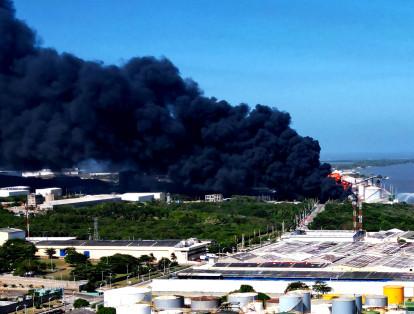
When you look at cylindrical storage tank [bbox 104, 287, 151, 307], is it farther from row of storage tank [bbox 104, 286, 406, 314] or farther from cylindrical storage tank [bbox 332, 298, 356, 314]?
cylindrical storage tank [bbox 332, 298, 356, 314]

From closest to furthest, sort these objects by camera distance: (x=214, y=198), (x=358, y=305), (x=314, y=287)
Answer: (x=358, y=305) → (x=314, y=287) → (x=214, y=198)

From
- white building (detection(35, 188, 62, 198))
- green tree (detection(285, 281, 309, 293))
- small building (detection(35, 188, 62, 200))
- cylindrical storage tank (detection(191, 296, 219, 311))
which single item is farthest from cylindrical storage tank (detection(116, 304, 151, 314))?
white building (detection(35, 188, 62, 198))

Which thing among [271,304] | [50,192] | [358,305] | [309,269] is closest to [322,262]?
[309,269]

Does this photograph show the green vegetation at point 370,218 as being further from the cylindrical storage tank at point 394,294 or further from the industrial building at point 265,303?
the industrial building at point 265,303

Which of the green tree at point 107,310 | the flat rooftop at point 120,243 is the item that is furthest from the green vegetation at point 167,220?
the green tree at point 107,310

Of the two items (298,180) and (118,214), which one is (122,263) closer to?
(118,214)

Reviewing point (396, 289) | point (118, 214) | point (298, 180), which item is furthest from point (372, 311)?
point (298, 180)

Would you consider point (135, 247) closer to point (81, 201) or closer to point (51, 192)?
point (81, 201)
